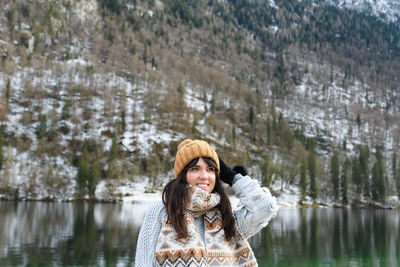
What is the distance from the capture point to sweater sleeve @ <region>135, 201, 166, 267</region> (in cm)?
284

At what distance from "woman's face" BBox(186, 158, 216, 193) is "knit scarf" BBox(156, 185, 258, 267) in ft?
0.57

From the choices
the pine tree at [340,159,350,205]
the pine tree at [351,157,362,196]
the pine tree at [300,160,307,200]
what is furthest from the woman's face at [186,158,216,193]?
the pine tree at [351,157,362,196]

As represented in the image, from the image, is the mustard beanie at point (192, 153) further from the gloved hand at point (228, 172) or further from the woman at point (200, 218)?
the gloved hand at point (228, 172)

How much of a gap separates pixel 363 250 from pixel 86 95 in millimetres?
115750

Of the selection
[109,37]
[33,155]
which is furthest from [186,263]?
[109,37]

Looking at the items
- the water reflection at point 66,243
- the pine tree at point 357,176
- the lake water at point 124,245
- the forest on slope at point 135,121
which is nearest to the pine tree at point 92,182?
the forest on slope at point 135,121

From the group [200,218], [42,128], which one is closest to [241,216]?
[200,218]

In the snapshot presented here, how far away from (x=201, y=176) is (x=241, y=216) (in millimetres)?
493

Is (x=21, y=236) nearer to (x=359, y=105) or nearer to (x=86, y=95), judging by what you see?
(x=86, y=95)

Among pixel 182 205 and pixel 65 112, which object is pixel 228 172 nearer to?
pixel 182 205

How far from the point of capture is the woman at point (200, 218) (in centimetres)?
280

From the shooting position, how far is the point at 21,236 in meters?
28.8

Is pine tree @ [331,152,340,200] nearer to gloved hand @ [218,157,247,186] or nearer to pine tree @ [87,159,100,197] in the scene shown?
pine tree @ [87,159,100,197]

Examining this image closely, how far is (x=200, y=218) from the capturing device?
3061 millimetres
